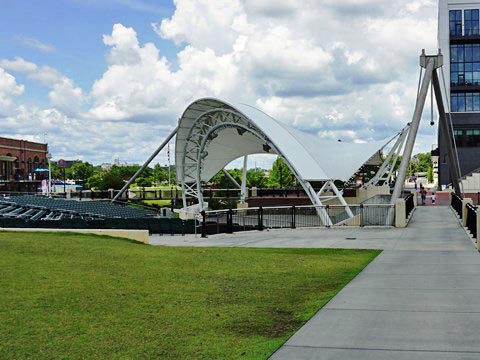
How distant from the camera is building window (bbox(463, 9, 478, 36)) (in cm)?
8640

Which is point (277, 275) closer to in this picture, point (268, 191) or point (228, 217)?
point (228, 217)

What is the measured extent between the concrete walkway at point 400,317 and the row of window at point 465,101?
76.0 m

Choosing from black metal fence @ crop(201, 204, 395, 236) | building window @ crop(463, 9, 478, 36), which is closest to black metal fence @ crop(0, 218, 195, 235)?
black metal fence @ crop(201, 204, 395, 236)

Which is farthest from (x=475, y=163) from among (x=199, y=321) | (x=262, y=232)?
(x=199, y=321)

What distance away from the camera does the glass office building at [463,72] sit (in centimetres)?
8531

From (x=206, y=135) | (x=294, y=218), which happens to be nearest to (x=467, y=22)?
(x=206, y=135)

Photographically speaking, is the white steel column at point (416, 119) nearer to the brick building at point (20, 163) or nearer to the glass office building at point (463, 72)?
the glass office building at point (463, 72)

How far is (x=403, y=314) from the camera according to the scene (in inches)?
357

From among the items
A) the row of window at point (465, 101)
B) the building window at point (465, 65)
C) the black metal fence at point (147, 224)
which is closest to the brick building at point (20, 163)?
the black metal fence at point (147, 224)

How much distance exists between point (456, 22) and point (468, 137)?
17.1 m

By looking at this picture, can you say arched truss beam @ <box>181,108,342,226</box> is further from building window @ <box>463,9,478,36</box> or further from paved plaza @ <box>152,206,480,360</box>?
building window @ <box>463,9,478,36</box>

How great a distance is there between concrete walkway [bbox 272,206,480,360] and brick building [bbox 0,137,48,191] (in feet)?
257

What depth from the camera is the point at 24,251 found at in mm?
15438

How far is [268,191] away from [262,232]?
1721 inches
